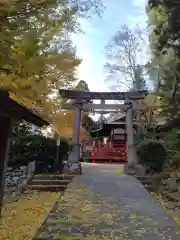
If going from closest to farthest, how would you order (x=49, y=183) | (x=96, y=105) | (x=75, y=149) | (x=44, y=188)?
(x=44, y=188)
(x=49, y=183)
(x=75, y=149)
(x=96, y=105)

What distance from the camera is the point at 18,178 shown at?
1108 centimetres

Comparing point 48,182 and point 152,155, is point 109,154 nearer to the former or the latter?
point 152,155

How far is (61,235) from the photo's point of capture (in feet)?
16.3

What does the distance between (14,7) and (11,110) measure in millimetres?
1362

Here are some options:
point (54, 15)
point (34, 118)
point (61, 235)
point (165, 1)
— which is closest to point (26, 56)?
point (54, 15)

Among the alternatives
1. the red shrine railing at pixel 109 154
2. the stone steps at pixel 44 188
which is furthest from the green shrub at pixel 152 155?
the red shrine railing at pixel 109 154

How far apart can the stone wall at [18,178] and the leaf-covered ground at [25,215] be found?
43cm

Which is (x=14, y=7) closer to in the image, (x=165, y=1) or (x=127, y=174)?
(x=165, y=1)

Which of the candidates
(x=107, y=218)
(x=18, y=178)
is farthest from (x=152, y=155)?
(x=107, y=218)

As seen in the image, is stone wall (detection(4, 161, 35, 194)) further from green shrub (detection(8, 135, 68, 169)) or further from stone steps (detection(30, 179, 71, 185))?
green shrub (detection(8, 135, 68, 169))

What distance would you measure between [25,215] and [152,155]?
7199 millimetres

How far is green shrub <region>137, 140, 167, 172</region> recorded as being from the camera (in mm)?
13023

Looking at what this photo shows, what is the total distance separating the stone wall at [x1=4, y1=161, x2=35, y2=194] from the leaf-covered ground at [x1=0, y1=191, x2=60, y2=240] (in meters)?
0.43

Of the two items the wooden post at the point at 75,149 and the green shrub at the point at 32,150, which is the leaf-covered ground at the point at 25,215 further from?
the wooden post at the point at 75,149
